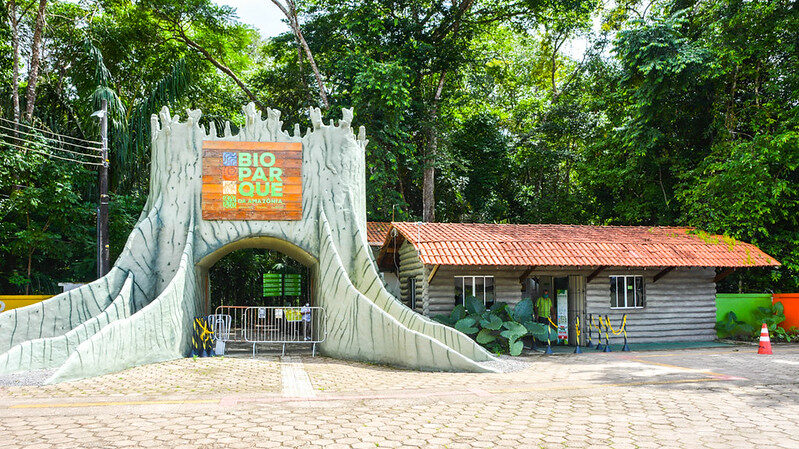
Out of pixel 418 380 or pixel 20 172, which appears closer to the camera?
pixel 418 380

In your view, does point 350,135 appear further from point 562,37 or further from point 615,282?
point 562,37

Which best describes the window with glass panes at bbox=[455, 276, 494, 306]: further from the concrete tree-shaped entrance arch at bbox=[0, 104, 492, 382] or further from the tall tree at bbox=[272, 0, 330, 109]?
the tall tree at bbox=[272, 0, 330, 109]

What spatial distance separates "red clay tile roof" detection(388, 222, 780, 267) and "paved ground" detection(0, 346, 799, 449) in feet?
12.0

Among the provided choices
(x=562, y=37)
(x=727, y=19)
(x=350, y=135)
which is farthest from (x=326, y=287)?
(x=562, y=37)

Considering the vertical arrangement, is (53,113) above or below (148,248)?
above

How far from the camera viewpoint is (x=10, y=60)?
24.5 m

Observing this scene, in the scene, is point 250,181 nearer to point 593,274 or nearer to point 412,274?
point 412,274

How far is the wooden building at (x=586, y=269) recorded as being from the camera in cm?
1559

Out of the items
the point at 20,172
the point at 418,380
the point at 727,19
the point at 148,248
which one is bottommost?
the point at 418,380

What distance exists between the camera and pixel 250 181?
595 inches

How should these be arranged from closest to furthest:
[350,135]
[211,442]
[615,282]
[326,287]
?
1. [211,442]
2. [326,287]
3. [350,135]
4. [615,282]

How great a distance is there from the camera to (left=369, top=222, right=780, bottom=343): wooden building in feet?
51.2

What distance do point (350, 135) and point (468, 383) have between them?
8.17 m

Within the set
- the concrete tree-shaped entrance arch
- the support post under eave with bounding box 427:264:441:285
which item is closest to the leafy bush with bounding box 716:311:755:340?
the support post under eave with bounding box 427:264:441:285
